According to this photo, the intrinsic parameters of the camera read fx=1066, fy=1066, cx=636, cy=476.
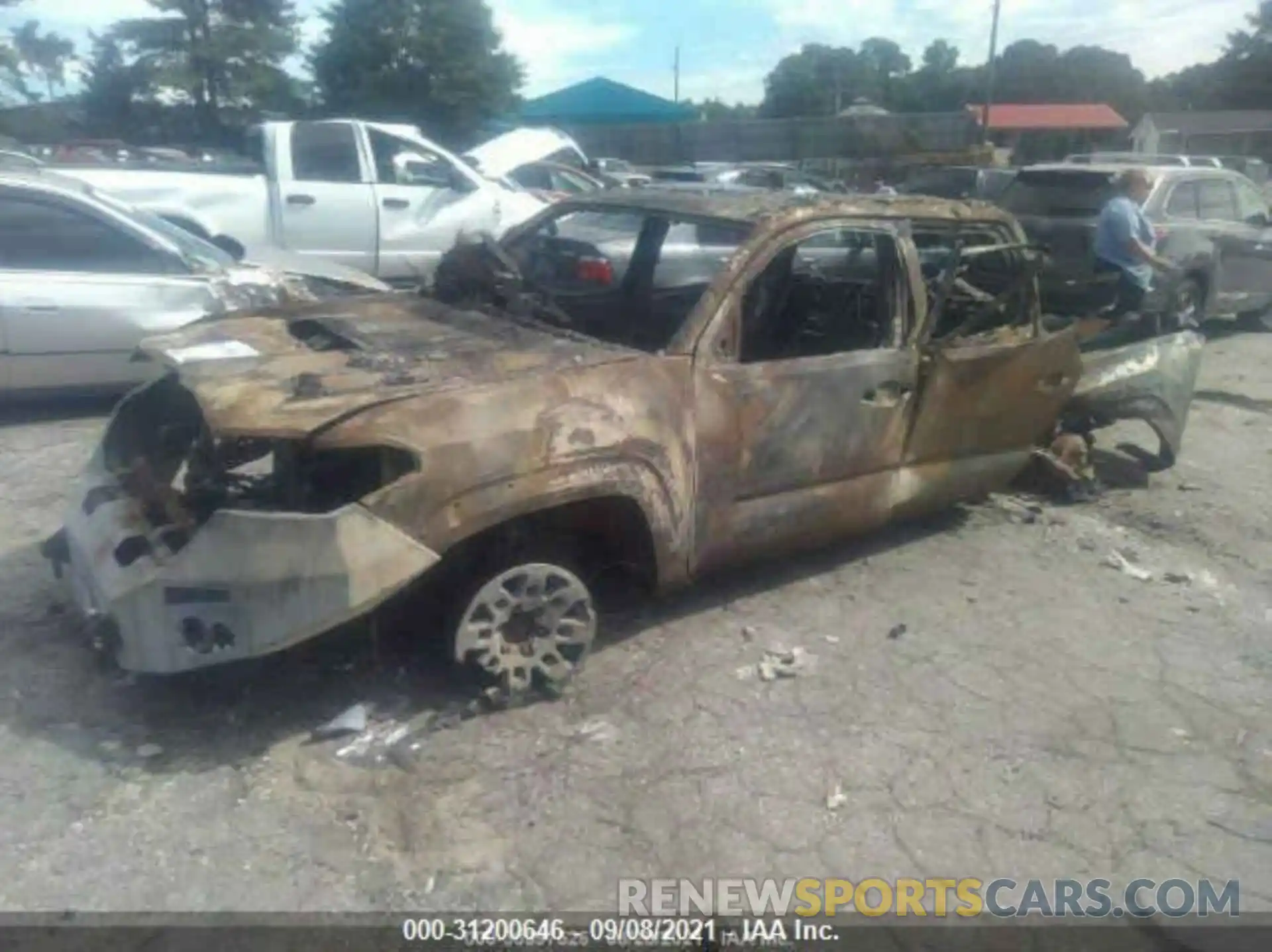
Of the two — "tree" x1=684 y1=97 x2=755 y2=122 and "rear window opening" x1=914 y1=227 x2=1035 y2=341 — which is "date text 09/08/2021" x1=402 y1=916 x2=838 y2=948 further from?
"tree" x1=684 y1=97 x2=755 y2=122

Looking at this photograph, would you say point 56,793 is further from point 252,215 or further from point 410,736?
point 252,215

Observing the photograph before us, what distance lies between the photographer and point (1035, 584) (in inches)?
184

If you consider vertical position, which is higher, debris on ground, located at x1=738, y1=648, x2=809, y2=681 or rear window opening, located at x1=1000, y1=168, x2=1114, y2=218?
rear window opening, located at x1=1000, y1=168, x2=1114, y2=218

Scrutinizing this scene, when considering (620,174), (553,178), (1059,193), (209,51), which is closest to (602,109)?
(209,51)

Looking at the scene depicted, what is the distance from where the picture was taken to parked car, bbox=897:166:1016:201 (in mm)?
15477

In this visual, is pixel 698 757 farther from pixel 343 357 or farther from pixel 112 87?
pixel 112 87

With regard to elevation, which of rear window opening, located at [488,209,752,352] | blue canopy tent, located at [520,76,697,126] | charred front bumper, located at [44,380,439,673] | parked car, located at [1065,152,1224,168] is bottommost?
charred front bumper, located at [44,380,439,673]

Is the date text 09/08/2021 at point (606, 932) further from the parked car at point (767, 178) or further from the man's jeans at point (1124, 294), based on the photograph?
the parked car at point (767, 178)

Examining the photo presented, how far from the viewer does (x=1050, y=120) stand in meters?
49.7

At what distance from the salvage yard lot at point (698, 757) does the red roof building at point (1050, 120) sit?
47272 millimetres

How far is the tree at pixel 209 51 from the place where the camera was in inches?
1329

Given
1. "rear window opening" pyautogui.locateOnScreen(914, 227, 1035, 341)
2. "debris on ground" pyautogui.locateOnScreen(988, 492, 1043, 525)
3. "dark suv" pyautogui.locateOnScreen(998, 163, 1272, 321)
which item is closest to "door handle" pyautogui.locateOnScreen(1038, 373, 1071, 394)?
"rear window opening" pyautogui.locateOnScreen(914, 227, 1035, 341)

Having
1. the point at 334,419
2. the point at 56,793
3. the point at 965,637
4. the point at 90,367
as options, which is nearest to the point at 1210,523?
the point at 965,637

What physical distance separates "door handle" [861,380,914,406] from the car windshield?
13.9 ft
